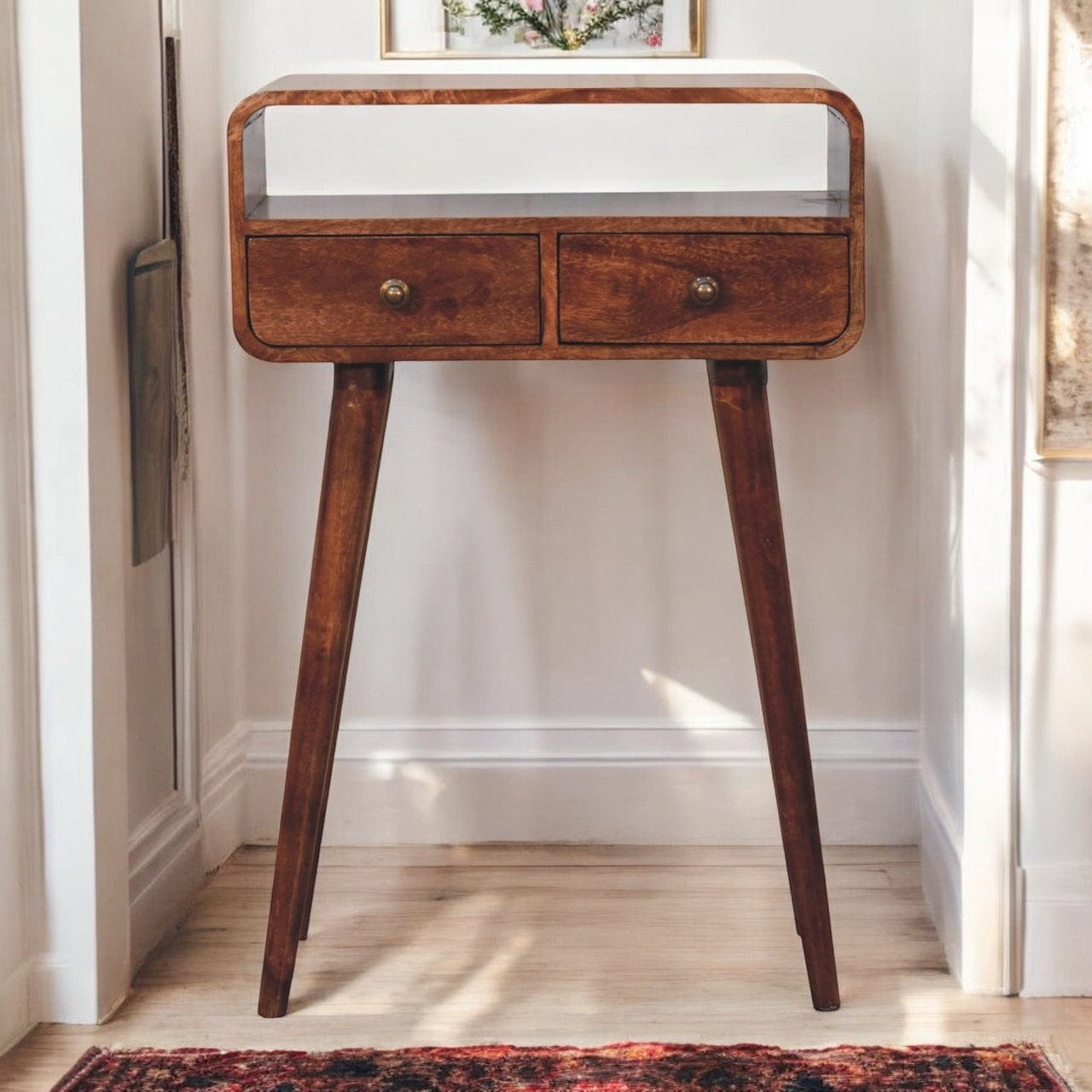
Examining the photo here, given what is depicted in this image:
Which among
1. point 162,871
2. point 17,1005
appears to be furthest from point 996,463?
point 17,1005

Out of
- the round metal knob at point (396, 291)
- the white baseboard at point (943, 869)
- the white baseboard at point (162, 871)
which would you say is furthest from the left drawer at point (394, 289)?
the white baseboard at point (943, 869)

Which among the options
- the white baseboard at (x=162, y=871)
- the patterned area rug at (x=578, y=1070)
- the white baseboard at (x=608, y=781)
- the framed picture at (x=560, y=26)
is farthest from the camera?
the white baseboard at (x=608, y=781)

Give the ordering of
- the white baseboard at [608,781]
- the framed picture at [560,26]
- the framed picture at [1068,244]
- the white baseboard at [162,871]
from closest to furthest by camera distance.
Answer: the framed picture at [1068,244], the white baseboard at [162,871], the framed picture at [560,26], the white baseboard at [608,781]

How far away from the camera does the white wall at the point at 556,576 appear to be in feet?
7.17

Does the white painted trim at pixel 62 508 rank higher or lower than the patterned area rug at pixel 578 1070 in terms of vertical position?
higher

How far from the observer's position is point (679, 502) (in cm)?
222

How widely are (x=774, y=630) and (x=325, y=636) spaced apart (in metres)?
0.53

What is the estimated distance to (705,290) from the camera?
5.26 feet

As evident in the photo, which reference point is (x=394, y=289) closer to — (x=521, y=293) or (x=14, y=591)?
(x=521, y=293)

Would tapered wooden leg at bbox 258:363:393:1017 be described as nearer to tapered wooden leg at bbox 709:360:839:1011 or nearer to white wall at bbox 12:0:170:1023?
white wall at bbox 12:0:170:1023

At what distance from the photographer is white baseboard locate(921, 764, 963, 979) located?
1.82 meters

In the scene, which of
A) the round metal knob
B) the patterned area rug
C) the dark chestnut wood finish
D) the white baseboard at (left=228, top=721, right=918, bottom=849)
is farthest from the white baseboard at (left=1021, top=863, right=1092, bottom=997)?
the round metal knob

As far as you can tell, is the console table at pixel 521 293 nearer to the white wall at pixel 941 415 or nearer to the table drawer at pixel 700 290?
the table drawer at pixel 700 290

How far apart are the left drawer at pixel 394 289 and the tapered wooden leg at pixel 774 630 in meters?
0.26
